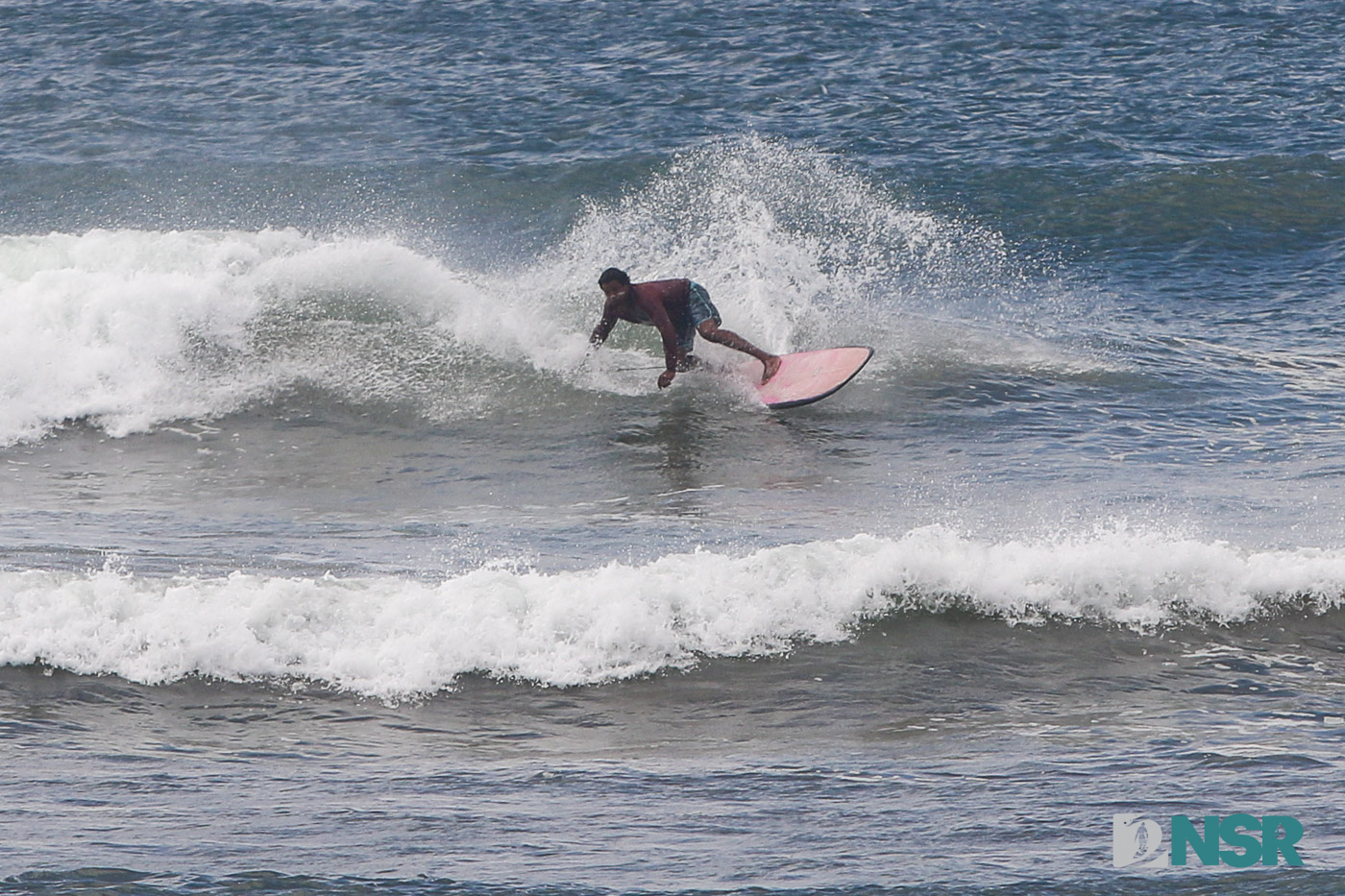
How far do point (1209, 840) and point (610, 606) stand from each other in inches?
135

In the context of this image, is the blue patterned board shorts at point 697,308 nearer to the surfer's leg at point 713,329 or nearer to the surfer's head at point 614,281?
the surfer's leg at point 713,329

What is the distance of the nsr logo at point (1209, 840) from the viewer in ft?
17.0

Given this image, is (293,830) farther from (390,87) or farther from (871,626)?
(390,87)

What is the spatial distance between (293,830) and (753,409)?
742 cm

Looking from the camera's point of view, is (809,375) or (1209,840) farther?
(809,375)

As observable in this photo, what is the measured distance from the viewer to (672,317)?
496 inches

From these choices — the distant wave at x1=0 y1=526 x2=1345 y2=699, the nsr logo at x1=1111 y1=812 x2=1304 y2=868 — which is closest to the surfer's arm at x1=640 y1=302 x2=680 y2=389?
the distant wave at x1=0 y1=526 x2=1345 y2=699

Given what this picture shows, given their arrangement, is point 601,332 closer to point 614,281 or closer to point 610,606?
point 614,281

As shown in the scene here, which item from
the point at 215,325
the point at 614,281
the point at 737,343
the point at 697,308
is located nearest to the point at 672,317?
the point at 697,308

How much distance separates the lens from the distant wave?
7.49 meters

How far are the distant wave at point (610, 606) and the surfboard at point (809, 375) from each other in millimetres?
3818

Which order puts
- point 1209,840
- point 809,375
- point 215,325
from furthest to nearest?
point 215,325 → point 809,375 → point 1209,840

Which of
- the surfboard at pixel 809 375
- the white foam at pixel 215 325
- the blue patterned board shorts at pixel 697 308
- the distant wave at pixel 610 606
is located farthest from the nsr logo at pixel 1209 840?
the white foam at pixel 215 325

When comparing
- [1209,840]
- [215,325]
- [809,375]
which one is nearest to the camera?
[1209,840]
